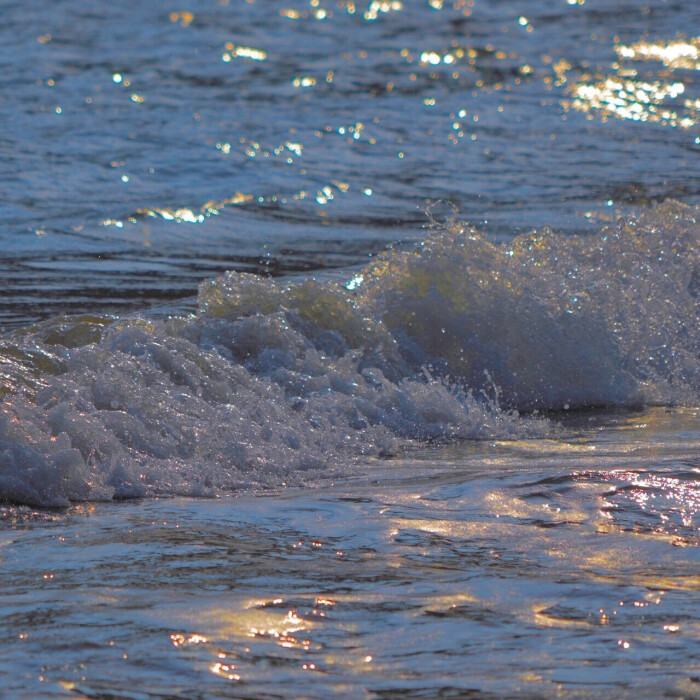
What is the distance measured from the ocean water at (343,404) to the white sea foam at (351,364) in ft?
0.05

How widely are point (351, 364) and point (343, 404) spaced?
0.61 metres

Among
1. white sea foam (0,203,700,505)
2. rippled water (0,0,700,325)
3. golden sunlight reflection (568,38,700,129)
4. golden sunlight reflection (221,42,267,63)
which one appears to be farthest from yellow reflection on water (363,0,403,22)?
white sea foam (0,203,700,505)

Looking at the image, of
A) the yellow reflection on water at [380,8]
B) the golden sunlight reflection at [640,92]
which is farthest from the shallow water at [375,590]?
the yellow reflection on water at [380,8]

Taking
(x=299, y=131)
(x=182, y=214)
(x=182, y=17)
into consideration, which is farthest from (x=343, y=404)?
(x=182, y=17)

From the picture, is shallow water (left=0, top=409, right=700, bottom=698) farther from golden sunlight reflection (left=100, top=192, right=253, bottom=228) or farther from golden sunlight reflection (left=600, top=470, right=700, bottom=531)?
golden sunlight reflection (left=100, top=192, right=253, bottom=228)

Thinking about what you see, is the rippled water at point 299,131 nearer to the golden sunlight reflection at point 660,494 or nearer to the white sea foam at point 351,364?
the white sea foam at point 351,364

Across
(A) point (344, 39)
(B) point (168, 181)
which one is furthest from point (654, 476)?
(A) point (344, 39)

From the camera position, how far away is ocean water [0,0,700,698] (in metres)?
2.85

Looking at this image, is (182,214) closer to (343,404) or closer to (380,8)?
(343,404)

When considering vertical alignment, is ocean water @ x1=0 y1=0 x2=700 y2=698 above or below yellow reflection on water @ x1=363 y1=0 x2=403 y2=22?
below

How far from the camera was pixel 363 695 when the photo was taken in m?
2.56

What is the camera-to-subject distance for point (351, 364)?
606cm

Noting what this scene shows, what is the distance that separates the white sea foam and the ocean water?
2cm

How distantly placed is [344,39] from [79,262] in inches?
531
